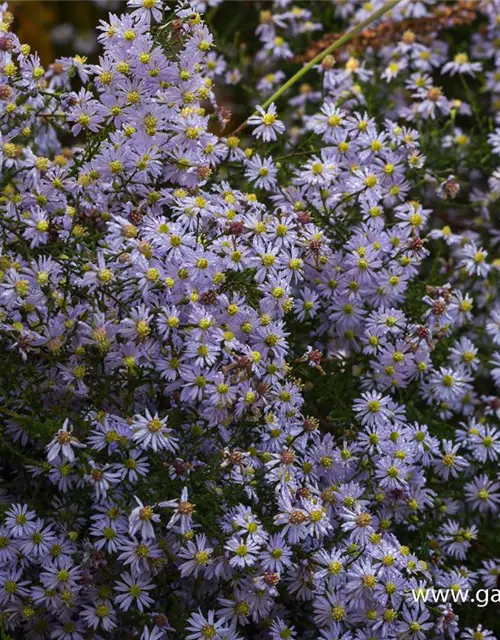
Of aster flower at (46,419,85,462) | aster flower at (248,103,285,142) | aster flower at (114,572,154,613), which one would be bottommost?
aster flower at (114,572,154,613)

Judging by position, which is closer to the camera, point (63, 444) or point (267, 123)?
point (63, 444)

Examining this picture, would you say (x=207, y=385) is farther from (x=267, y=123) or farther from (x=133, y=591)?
(x=267, y=123)

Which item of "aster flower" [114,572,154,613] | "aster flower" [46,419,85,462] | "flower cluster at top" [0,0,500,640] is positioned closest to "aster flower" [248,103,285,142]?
"flower cluster at top" [0,0,500,640]

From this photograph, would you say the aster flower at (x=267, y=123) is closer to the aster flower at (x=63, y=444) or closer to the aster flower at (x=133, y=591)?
the aster flower at (x=63, y=444)

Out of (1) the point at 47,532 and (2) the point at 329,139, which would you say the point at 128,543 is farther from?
(2) the point at 329,139

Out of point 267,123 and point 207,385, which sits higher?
point 267,123

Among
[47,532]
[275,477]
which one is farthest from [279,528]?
[47,532]

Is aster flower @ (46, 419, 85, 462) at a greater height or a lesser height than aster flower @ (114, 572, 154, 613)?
greater

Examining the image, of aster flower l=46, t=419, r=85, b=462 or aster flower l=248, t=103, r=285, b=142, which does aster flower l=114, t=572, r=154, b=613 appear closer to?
aster flower l=46, t=419, r=85, b=462

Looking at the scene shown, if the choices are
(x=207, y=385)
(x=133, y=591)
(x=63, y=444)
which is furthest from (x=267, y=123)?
(x=133, y=591)
